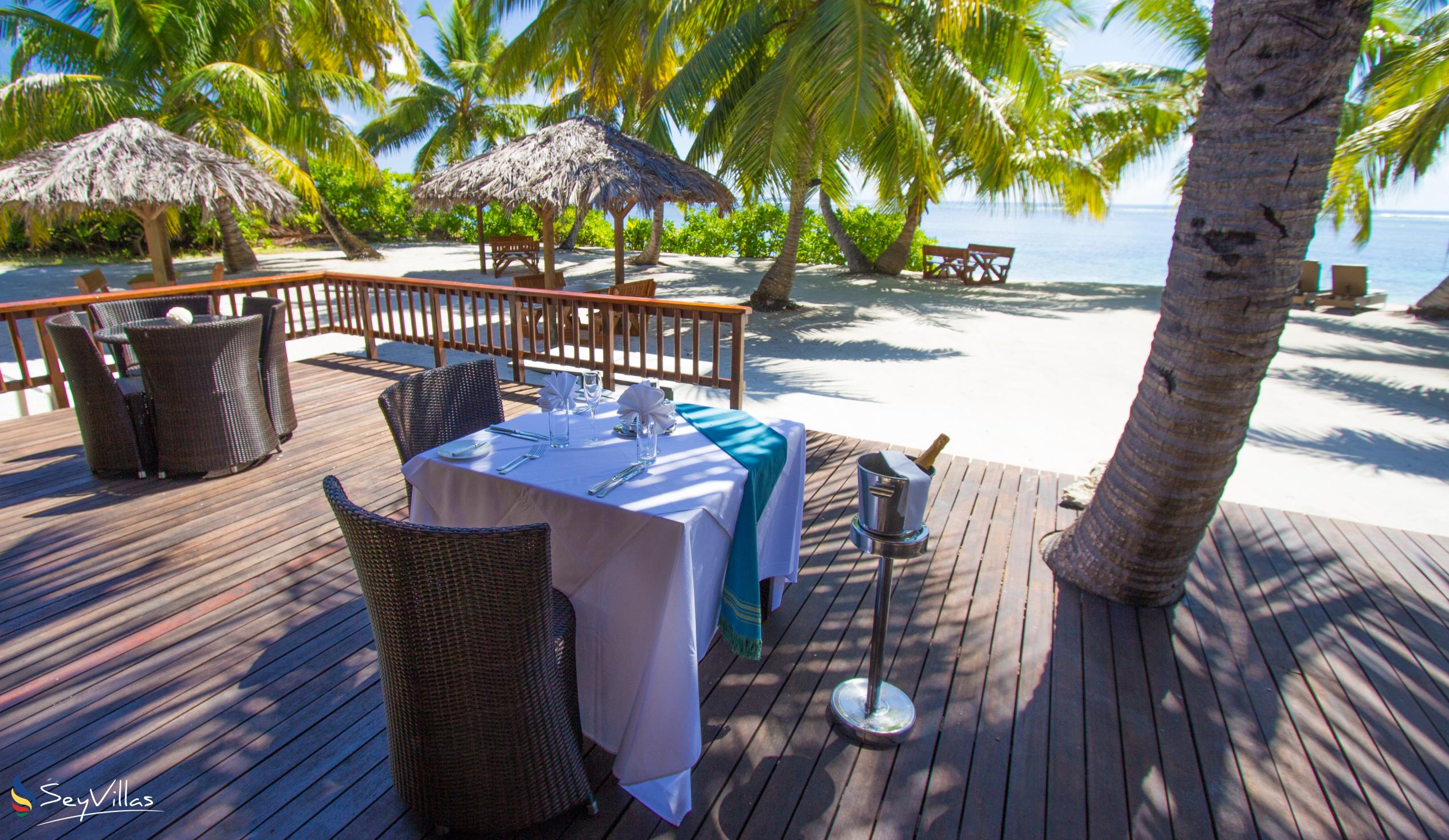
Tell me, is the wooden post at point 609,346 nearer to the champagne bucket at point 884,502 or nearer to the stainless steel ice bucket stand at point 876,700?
the stainless steel ice bucket stand at point 876,700

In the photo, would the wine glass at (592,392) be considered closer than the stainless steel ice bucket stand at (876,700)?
No

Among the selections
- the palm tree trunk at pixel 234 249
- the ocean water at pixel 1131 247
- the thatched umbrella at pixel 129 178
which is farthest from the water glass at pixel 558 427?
the palm tree trunk at pixel 234 249

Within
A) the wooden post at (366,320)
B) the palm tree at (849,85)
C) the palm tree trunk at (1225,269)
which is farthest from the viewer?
the palm tree at (849,85)

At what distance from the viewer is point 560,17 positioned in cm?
1073

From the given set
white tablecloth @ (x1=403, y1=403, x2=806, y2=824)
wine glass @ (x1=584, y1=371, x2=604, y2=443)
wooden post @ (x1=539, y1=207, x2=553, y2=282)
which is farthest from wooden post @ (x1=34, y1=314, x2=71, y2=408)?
wine glass @ (x1=584, y1=371, x2=604, y2=443)

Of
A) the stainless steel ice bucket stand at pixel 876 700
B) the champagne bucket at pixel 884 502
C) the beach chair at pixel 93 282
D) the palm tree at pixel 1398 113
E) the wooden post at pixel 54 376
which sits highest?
the palm tree at pixel 1398 113

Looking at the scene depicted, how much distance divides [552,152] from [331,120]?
8.56 m

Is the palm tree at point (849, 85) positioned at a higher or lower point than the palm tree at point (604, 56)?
lower

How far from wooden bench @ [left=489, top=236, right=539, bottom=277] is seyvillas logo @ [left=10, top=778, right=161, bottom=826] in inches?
560

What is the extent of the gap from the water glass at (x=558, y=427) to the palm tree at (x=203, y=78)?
12706 millimetres

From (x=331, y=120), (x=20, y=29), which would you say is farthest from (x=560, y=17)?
(x=20, y=29)

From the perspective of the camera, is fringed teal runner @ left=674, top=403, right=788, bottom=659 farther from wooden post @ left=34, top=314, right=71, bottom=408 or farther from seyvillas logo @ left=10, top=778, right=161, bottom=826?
wooden post @ left=34, top=314, right=71, bottom=408

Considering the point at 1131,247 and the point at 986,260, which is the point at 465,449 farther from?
the point at 1131,247

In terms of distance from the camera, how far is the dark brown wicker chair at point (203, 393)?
391 centimetres
